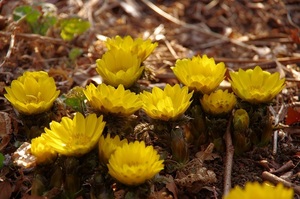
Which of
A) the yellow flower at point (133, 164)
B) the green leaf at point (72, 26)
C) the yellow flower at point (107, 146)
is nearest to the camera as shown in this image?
the yellow flower at point (133, 164)

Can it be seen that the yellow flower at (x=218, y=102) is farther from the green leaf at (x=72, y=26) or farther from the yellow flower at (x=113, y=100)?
the green leaf at (x=72, y=26)

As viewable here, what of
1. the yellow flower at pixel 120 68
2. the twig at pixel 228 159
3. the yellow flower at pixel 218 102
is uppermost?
the yellow flower at pixel 120 68

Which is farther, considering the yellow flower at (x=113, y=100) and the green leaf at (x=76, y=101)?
the green leaf at (x=76, y=101)

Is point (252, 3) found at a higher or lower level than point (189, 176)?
lower

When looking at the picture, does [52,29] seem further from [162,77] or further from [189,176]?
[189,176]

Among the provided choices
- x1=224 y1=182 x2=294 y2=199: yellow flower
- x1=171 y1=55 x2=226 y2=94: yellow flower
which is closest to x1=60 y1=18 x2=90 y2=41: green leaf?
x1=171 y1=55 x2=226 y2=94: yellow flower

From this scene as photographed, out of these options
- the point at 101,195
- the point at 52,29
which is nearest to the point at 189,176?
the point at 101,195

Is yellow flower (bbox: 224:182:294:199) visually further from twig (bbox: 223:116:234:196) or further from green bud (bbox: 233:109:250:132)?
green bud (bbox: 233:109:250:132)

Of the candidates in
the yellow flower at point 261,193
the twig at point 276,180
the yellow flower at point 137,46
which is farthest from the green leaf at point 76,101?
the yellow flower at point 261,193
